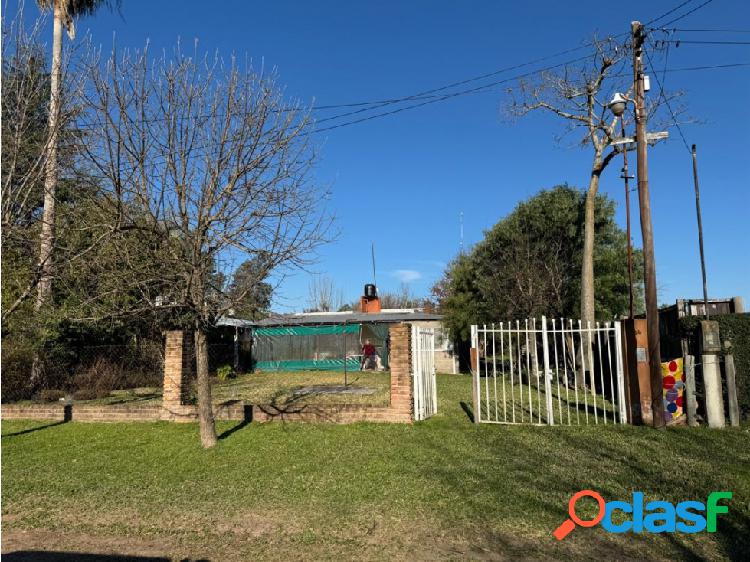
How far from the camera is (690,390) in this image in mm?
8977

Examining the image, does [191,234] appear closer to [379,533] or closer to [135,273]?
[135,273]

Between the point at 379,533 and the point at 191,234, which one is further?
the point at 191,234

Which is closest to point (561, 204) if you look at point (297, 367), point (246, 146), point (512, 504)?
point (297, 367)

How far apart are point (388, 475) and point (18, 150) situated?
6243 mm

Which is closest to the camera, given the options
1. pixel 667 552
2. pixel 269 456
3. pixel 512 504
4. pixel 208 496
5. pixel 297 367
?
pixel 667 552

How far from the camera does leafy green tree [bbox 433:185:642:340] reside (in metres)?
22.2

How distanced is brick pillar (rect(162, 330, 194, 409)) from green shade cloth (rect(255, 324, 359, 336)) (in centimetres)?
1408

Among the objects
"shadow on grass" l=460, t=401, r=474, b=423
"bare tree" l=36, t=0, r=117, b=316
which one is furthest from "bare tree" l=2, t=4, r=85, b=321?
"shadow on grass" l=460, t=401, r=474, b=423

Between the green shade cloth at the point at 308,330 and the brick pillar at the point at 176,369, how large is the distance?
1408cm

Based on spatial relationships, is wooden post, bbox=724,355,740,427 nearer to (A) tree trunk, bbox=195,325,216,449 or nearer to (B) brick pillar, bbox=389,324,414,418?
(B) brick pillar, bbox=389,324,414,418

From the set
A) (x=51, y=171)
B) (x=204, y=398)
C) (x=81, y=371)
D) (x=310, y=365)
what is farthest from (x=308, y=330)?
(x=51, y=171)

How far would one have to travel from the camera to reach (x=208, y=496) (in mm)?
6000

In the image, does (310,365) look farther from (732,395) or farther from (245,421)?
(732,395)

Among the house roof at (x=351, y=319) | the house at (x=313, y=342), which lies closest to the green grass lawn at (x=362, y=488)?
the house at (x=313, y=342)
